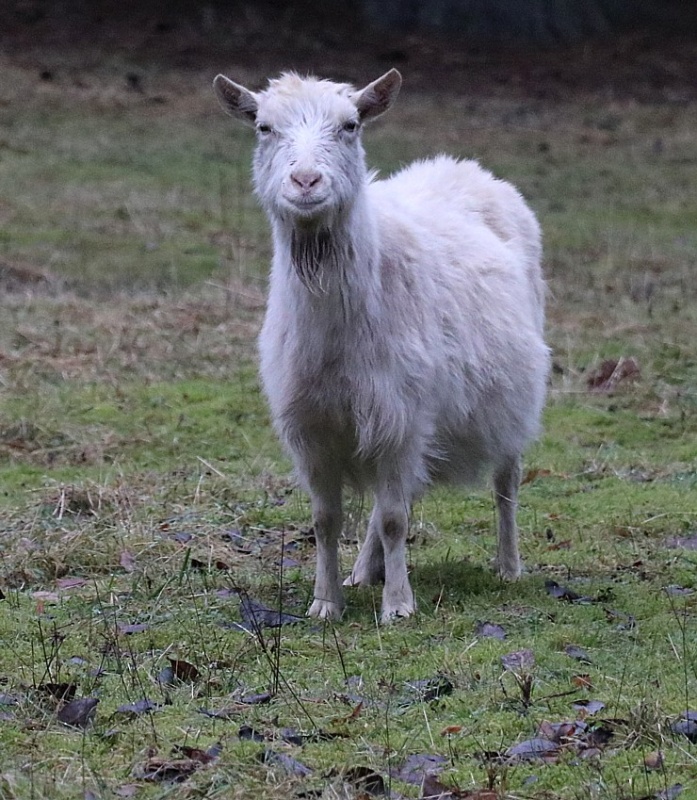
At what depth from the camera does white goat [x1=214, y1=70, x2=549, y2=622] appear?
6.27 m

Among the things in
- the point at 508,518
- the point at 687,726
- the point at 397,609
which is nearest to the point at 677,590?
the point at 508,518

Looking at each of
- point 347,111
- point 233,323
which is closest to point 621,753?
point 347,111

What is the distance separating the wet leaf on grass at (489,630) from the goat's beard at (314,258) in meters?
1.50

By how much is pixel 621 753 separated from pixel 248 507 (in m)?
4.07

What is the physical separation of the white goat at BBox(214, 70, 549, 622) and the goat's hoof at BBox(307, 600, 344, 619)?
11mm

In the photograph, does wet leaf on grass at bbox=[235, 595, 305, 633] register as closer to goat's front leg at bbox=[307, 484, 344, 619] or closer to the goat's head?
goat's front leg at bbox=[307, 484, 344, 619]

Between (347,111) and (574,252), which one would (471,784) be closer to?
(347,111)

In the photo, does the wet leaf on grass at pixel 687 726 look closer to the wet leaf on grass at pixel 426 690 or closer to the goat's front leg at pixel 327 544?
the wet leaf on grass at pixel 426 690

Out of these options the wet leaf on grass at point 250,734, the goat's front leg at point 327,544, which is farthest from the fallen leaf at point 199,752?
the goat's front leg at point 327,544

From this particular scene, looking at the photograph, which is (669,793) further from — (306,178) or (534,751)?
(306,178)

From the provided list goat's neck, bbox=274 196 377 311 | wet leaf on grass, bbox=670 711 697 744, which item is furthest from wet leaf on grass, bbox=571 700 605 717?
goat's neck, bbox=274 196 377 311

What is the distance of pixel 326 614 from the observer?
21.4ft

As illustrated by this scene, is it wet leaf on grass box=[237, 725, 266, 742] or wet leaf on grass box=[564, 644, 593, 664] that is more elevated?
wet leaf on grass box=[237, 725, 266, 742]

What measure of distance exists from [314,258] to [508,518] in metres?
1.90
